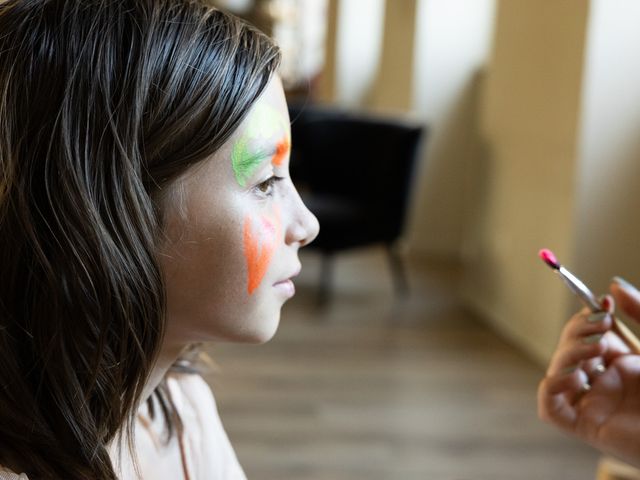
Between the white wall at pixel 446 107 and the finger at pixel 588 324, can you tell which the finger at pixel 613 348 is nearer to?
the finger at pixel 588 324

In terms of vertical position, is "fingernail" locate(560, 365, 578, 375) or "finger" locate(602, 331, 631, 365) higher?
"finger" locate(602, 331, 631, 365)

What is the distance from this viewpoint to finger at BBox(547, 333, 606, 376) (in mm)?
1163

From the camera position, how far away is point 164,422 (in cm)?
105

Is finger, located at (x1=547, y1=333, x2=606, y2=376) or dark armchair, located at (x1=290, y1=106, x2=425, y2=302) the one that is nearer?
finger, located at (x1=547, y1=333, x2=606, y2=376)

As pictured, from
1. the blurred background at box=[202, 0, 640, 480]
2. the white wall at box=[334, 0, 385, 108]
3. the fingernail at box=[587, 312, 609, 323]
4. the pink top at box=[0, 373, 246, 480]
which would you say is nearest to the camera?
the pink top at box=[0, 373, 246, 480]

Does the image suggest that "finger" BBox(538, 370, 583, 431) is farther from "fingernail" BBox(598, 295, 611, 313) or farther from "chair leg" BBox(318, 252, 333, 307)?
"chair leg" BBox(318, 252, 333, 307)

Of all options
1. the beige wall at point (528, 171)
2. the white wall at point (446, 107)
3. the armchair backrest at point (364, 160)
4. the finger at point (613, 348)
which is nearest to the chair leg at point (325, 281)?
the armchair backrest at point (364, 160)

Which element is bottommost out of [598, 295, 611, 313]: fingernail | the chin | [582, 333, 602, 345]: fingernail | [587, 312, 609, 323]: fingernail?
[582, 333, 602, 345]: fingernail

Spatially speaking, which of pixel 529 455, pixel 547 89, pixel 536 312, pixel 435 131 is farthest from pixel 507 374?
pixel 435 131

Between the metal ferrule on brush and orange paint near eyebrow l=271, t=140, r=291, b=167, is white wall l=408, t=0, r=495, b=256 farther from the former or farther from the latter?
orange paint near eyebrow l=271, t=140, r=291, b=167

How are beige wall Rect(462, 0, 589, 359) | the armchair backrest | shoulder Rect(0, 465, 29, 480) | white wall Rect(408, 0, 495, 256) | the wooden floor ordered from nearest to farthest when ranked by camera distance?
shoulder Rect(0, 465, 29, 480)
the wooden floor
beige wall Rect(462, 0, 589, 359)
the armchair backrest
white wall Rect(408, 0, 495, 256)

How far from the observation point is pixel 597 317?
1.15 m

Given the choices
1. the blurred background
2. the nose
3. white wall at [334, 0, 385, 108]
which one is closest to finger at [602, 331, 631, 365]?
the nose

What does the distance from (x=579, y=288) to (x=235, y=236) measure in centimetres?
41
